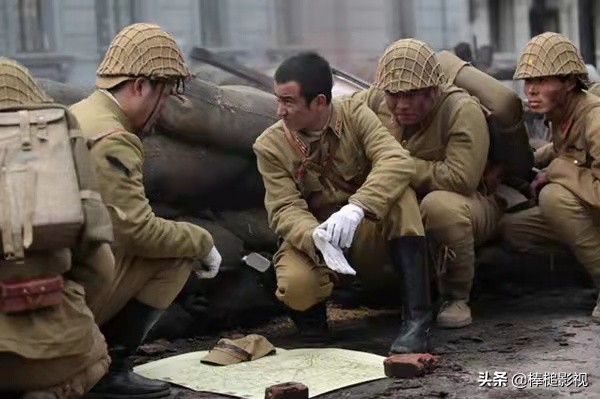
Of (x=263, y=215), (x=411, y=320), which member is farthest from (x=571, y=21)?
(x=411, y=320)

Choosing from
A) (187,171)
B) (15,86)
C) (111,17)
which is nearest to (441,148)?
(187,171)

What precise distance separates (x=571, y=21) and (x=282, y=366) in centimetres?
578

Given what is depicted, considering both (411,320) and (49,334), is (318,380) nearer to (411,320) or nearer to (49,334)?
(411,320)

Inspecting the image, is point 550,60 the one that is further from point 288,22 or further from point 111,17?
point 111,17

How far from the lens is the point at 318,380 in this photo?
393cm

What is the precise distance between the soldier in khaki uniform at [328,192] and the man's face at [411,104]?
18cm

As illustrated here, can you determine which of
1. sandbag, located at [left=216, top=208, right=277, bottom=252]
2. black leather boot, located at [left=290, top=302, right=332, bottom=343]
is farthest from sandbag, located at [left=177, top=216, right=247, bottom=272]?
black leather boot, located at [left=290, top=302, right=332, bottom=343]

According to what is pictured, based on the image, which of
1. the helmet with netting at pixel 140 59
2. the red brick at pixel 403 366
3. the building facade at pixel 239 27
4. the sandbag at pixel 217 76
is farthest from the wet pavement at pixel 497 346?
the building facade at pixel 239 27

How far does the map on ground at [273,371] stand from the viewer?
12.7ft

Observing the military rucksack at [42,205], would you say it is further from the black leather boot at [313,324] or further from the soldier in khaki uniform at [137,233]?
the black leather boot at [313,324]

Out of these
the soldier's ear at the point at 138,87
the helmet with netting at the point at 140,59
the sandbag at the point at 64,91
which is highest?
the helmet with netting at the point at 140,59

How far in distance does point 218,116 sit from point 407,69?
2.65 ft

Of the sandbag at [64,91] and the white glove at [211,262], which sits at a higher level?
the sandbag at [64,91]

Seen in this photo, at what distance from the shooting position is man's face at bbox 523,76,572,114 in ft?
16.0
